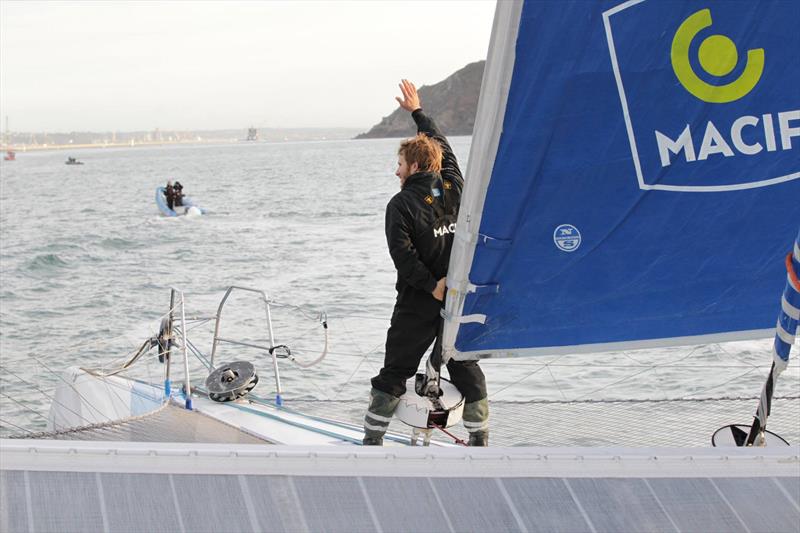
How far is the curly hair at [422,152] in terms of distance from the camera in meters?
3.79

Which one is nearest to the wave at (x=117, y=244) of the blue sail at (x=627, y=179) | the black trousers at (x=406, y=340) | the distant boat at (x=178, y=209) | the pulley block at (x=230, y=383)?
the distant boat at (x=178, y=209)

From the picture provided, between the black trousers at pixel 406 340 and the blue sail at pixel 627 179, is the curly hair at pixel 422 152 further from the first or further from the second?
the black trousers at pixel 406 340

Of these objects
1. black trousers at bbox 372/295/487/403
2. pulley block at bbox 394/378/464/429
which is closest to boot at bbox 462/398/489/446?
pulley block at bbox 394/378/464/429

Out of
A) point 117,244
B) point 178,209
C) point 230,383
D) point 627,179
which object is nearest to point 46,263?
point 117,244

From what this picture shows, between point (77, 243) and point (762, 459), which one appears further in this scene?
point (77, 243)

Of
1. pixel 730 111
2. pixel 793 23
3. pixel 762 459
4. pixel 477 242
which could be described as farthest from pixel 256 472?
pixel 793 23

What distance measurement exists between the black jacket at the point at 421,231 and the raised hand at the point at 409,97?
30cm

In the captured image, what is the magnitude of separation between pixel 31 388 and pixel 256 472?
8684mm

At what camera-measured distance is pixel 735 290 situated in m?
3.90

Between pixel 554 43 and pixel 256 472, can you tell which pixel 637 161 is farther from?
pixel 256 472

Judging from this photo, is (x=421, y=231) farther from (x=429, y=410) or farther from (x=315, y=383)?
(x=315, y=383)

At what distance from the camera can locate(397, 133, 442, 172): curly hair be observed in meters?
3.79

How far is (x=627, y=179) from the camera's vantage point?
3588 millimetres

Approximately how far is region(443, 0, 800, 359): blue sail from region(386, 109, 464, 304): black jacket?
0.18 m
